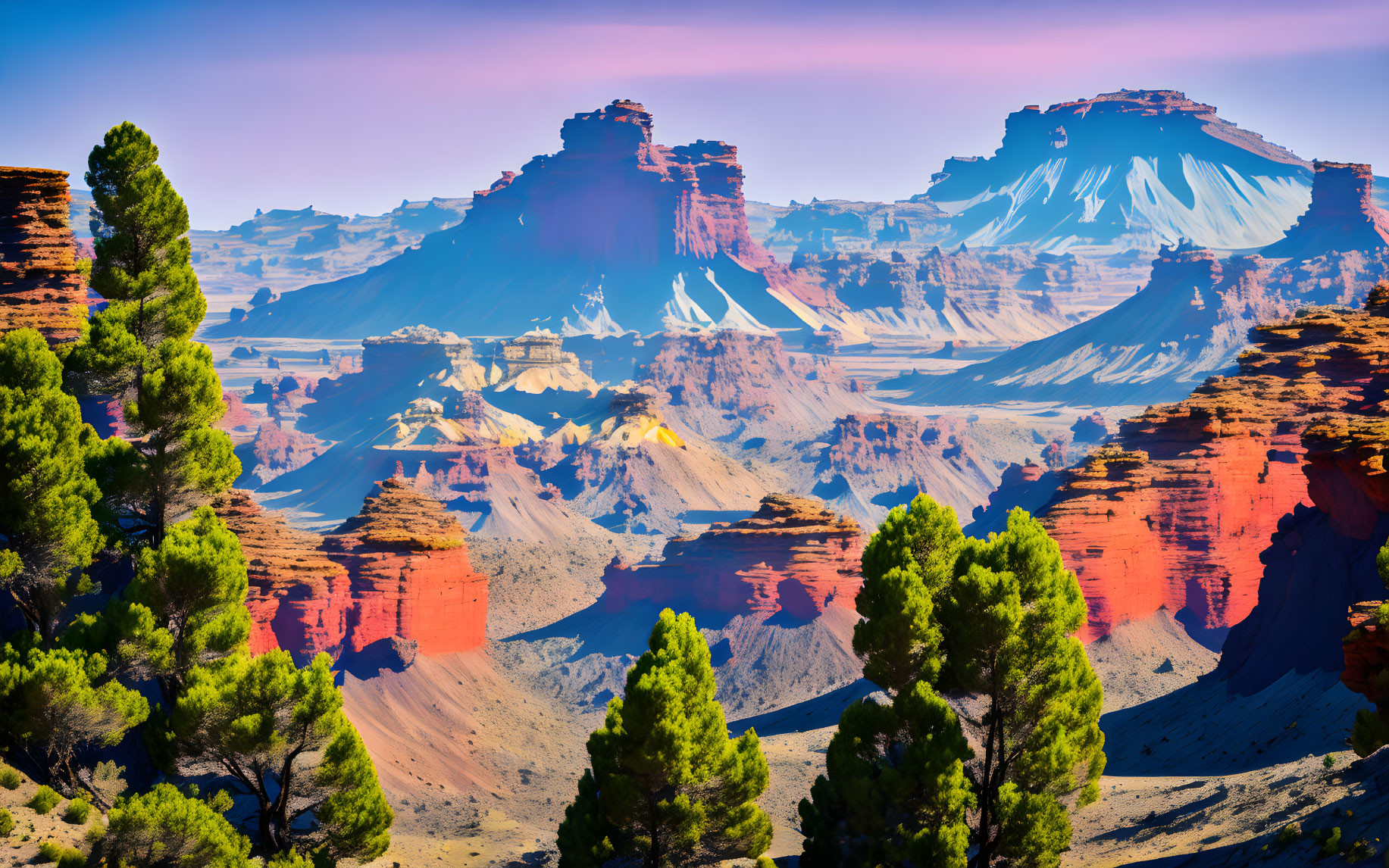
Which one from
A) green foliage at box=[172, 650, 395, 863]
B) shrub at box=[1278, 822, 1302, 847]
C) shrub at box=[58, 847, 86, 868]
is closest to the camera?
shrub at box=[58, 847, 86, 868]

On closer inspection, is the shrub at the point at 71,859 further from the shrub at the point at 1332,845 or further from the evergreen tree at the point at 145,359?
the shrub at the point at 1332,845

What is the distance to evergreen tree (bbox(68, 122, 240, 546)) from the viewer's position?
4428 centimetres

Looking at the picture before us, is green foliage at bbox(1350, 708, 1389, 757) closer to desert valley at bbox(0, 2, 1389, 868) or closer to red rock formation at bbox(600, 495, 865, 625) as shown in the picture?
desert valley at bbox(0, 2, 1389, 868)

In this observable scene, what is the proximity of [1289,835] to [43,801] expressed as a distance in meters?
38.5

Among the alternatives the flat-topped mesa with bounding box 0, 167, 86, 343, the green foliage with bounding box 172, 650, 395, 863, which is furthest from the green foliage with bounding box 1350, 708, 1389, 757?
the flat-topped mesa with bounding box 0, 167, 86, 343

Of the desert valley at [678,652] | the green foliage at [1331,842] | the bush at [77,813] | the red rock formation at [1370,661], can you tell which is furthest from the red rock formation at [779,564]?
the bush at [77,813]

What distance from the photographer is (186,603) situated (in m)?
41.6

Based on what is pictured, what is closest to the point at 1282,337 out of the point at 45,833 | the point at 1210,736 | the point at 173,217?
the point at 1210,736

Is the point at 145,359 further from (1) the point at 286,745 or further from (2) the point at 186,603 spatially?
(1) the point at 286,745

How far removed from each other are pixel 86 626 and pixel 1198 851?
127ft

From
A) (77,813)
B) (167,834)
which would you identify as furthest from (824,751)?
(77,813)

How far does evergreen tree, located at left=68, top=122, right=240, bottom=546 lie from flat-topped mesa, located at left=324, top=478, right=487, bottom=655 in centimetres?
3667

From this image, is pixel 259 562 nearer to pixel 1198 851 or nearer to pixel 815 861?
pixel 815 861

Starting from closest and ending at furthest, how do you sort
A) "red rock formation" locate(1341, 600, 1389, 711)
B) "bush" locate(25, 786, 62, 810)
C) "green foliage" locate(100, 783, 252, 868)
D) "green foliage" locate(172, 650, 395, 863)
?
"green foliage" locate(100, 783, 252, 868) → "red rock formation" locate(1341, 600, 1389, 711) → "bush" locate(25, 786, 62, 810) → "green foliage" locate(172, 650, 395, 863)
